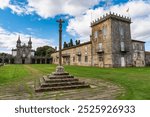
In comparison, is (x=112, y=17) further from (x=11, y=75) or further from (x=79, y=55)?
(x=11, y=75)

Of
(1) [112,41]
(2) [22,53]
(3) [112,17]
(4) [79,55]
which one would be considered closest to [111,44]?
(1) [112,41]

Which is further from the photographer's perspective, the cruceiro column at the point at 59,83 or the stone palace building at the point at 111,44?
the stone palace building at the point at 111,44

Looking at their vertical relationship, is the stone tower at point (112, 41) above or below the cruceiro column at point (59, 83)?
above

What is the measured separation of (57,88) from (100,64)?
979 inches

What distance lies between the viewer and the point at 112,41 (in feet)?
94.0

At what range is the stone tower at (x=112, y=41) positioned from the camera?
2888cm

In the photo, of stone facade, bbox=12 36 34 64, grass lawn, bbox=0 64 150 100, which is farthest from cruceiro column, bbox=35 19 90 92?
stone facade, bbox=12 36 34 64

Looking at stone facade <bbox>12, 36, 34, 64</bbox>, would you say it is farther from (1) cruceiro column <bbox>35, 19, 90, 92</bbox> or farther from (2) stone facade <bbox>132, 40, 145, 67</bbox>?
(1) cruceiro column <bbox>35, 19, 90, 92</bbox>

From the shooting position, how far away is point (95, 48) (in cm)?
3394

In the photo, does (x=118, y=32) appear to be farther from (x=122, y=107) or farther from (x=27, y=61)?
(x=27, y=61)

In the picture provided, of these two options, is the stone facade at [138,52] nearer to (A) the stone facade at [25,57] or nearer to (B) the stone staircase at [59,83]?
(B) the stone staircase at [59,83]

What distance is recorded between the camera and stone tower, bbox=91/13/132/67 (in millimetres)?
28875

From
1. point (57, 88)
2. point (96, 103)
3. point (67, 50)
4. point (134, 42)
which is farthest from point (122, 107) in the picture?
point (67, 50)

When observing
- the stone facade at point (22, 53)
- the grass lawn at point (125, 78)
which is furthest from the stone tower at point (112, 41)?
the stone facade at point (22, 53)
